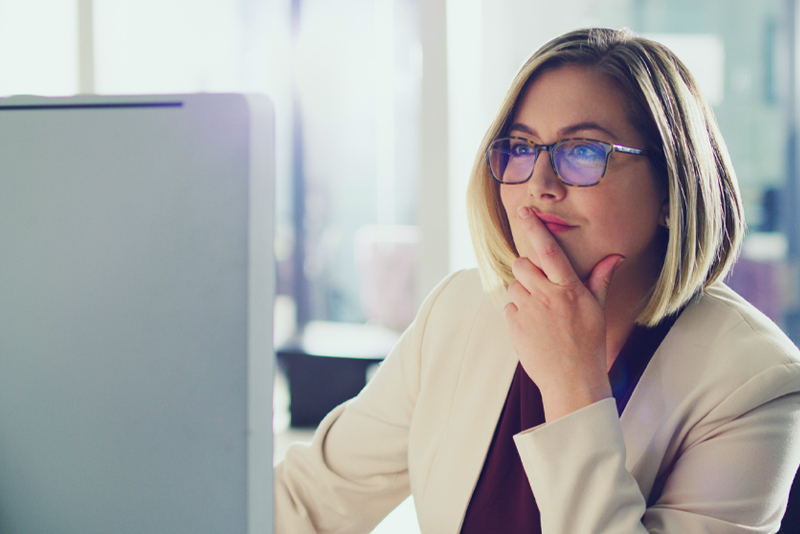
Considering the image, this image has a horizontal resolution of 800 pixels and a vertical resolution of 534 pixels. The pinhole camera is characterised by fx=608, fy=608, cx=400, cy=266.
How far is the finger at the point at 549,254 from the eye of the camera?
979mm

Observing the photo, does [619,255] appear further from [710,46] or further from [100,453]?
[710,46]

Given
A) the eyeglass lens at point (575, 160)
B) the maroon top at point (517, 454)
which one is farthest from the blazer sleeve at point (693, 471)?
the eyeglass lens at point (575, 160)

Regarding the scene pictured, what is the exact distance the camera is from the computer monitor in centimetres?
45

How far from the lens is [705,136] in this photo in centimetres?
101

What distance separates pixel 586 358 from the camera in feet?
2.93

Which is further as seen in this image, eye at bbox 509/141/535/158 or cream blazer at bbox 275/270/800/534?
eye at bbox 509/141/535/158

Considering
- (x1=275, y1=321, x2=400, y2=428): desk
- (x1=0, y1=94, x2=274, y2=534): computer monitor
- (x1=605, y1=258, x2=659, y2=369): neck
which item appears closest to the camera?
(x1=0, y1=94, x2=274, y2=534): computer monitor

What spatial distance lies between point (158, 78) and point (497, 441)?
11.1 ft

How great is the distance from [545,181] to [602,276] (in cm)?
18

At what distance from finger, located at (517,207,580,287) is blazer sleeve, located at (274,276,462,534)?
0.30 m

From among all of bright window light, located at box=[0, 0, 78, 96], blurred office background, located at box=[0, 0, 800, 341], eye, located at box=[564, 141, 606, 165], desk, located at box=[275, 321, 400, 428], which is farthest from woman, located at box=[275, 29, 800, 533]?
desk, located at box=[275, 321, 400, 428]

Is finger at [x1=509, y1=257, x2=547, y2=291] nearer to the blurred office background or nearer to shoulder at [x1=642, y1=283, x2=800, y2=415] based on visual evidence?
shoulder at [x1=642, y1=283, x2=800, y2=415]

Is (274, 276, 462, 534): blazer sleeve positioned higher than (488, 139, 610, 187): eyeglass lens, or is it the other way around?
(488, 139, 610, 187): eyeglass lens

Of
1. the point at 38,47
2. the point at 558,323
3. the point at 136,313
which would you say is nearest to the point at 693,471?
the point at 558,323
